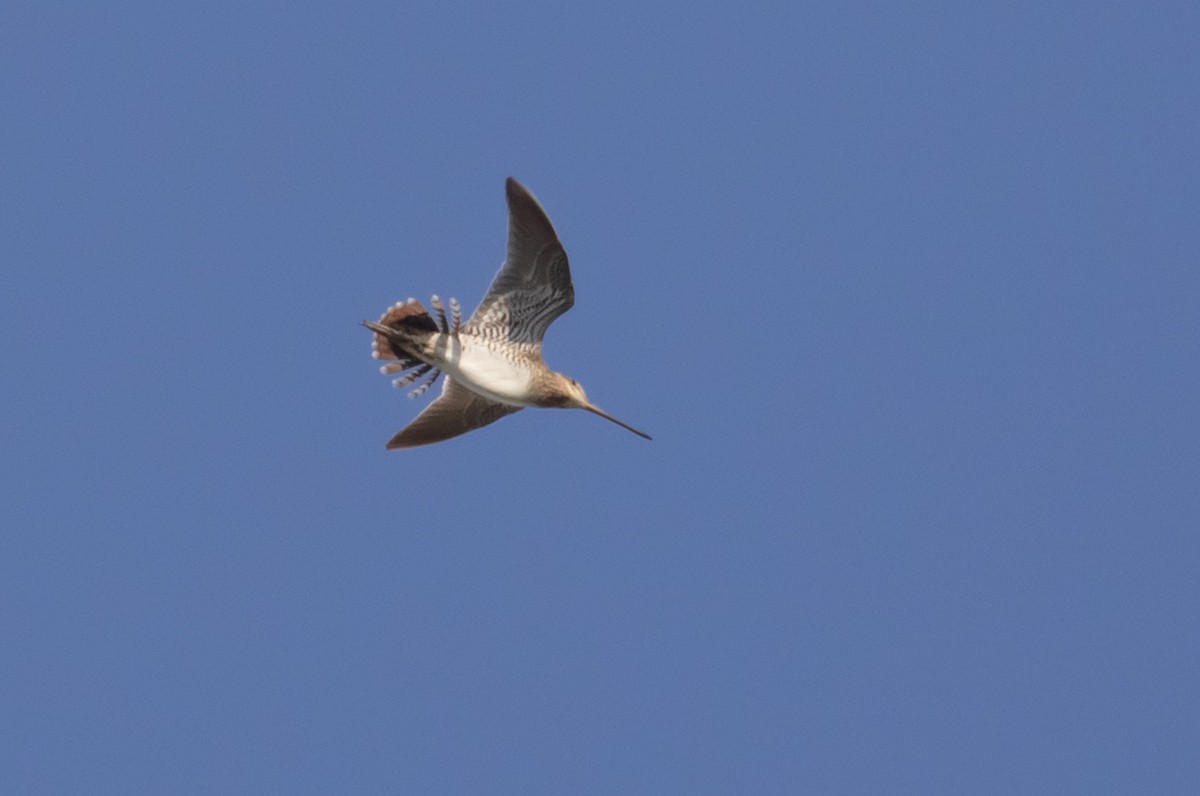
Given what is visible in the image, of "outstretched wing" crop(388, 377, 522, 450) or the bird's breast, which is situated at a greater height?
"outstretched wing" crop(388, 377, 522, 450)

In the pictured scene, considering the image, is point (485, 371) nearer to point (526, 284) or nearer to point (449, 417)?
point (526, 284)

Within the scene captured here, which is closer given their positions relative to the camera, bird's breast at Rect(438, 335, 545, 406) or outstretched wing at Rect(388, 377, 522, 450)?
bird's breast at Rect(438, 335, 545, 406)

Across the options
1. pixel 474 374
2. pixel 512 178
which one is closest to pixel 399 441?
pixel 474 374

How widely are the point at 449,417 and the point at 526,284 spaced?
1.99 m

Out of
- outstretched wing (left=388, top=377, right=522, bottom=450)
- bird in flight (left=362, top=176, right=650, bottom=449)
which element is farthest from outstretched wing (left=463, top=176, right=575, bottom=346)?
outstretched wing (left=388, top=377, right=522, bottom=450)

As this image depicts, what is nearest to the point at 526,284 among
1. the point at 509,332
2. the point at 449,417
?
the point at 509,332

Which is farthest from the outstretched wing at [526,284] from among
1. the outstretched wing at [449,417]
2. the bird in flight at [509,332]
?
the outstretched wing at [449,417]

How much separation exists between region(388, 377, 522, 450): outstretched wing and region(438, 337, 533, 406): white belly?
0.95 meters

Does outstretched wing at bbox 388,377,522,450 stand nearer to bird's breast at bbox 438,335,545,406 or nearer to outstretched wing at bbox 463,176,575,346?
bird's breast at bbox 438,335,545,406

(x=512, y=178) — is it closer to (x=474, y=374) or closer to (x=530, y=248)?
(x=530, y=248)

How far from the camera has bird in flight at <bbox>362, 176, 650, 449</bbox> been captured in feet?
44.0

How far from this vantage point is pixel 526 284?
1377 centimetres

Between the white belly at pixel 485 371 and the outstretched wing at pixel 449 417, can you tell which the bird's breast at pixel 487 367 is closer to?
the white belly at pixel 485 371

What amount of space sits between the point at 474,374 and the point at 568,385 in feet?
2.86
